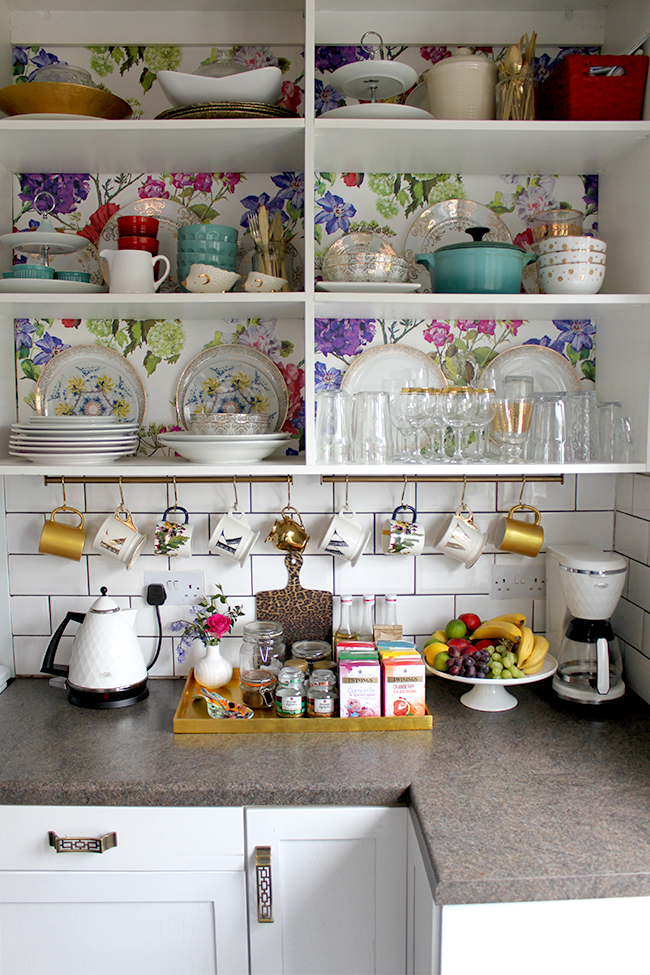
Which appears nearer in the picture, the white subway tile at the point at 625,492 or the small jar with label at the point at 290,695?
the small jar with label at the point at 290,695

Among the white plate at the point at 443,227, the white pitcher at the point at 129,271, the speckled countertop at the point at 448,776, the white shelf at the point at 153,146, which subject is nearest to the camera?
the speckled countertop at the point at 448,776

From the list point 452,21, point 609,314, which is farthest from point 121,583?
point 452,21

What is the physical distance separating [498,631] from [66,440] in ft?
3.56

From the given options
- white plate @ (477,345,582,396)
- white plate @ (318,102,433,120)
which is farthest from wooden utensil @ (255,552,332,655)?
white plate @ (318,102,433,120)

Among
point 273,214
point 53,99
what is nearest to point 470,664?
point 273,214

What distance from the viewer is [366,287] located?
152 centimetres

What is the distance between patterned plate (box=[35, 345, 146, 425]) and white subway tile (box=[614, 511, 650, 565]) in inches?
48.8

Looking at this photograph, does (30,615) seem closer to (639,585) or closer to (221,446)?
(221,446)

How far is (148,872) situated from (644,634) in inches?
46.7

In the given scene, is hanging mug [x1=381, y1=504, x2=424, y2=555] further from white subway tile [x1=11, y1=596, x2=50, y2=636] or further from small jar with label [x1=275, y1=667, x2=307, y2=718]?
white subway tile [x1=11, y1=596, x2=50, y2=636]

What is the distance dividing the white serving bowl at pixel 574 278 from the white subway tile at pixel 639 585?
654mm

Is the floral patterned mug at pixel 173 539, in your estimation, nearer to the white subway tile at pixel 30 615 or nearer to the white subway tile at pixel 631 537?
the white subway tile at pixel 30 615

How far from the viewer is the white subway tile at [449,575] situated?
185 centimetres

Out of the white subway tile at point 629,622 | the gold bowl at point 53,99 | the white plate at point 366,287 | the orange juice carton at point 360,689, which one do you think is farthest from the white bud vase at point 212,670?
the gold bowl at point 53,99
